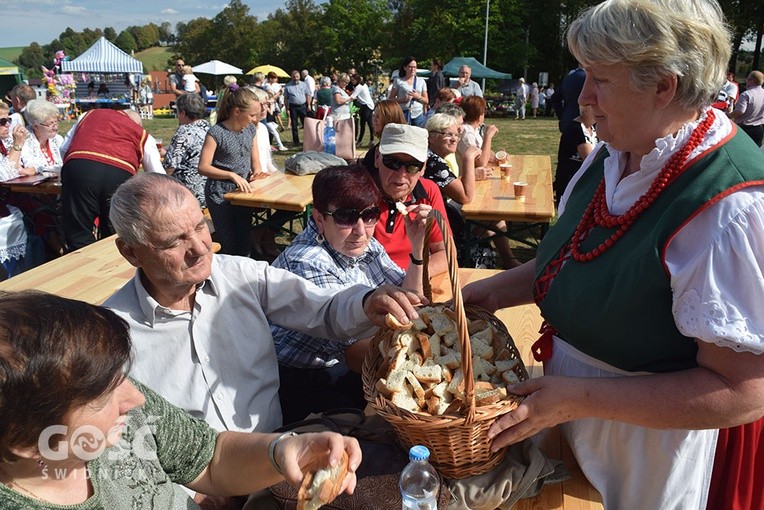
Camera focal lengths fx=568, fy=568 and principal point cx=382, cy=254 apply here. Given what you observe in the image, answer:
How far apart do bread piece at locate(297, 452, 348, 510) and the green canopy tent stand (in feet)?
72.7

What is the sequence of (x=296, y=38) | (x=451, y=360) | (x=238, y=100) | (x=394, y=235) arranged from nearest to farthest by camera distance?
(x=451, y=360)
(x=394, y=235)
(x=238, y=100)
(x=296, y=38)

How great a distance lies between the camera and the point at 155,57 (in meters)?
77.3

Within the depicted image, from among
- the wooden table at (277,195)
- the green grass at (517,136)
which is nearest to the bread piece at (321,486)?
the wooden table at (277,195)

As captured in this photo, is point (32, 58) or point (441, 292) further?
point (32, 58)

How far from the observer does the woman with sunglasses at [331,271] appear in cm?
228

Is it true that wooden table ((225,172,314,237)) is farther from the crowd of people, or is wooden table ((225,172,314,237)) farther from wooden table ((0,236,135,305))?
the crowd of people

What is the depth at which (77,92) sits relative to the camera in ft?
90.9

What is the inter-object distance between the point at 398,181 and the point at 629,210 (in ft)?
6.66

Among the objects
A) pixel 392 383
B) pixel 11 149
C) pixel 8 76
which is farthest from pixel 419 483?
pixel 8 76

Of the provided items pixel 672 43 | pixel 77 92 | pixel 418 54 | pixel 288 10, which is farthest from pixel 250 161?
pixel 288 10

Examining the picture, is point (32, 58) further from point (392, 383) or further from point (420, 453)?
point (420, 453)

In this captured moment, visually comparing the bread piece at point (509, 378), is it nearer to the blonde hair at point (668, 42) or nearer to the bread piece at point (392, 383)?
the bread piece at point (392, 383)

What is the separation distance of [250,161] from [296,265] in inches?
139

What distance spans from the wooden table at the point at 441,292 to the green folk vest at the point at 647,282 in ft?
1.31
